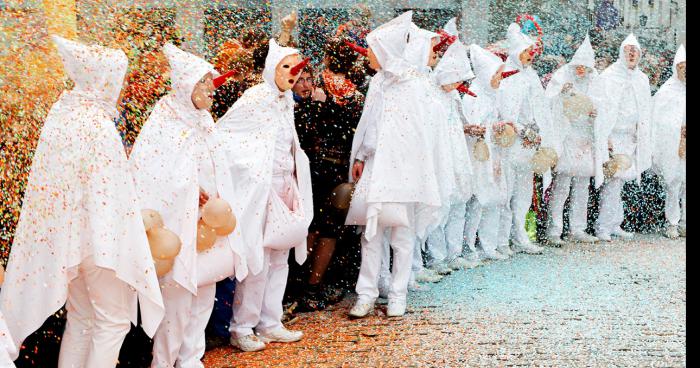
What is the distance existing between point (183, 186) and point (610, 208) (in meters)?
5.20

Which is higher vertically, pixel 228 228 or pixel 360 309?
pixel 228 228

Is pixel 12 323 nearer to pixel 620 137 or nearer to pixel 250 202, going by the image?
pixel 250 202

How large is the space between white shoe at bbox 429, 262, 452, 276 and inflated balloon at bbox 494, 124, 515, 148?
1.04m

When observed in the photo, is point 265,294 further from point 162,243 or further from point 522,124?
point 522,124

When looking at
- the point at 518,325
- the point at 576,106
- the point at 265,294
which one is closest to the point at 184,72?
the point at 265,294

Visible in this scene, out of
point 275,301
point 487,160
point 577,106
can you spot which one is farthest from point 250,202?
point 577,106

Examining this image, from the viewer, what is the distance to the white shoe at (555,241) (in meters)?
7.73

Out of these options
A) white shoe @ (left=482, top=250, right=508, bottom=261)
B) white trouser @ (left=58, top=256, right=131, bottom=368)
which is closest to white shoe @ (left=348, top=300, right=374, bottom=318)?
white shoe @ (left=482, top=250, right=508, bottom=261)

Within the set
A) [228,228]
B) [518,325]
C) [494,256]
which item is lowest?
[518,325]

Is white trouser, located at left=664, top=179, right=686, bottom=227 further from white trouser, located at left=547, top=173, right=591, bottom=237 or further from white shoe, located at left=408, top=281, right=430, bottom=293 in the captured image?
white shoe, located at left=408, top=281, right=430, bottom=293

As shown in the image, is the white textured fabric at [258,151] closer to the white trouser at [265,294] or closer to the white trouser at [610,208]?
the white trouser at [265,294]

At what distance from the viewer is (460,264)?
6.89 m

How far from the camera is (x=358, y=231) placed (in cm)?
572

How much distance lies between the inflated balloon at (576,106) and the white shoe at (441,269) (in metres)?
1.87
